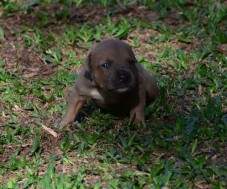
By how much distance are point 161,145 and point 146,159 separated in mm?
280

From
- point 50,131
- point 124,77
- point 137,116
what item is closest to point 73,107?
point 50,131

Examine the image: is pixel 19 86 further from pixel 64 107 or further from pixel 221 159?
pixel 221 159

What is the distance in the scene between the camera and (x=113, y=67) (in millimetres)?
6906

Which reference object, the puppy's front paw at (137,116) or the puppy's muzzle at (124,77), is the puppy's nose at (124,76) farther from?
the puppy's front paw at (137,116)

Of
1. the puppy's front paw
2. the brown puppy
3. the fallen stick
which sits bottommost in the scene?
the fallen stick

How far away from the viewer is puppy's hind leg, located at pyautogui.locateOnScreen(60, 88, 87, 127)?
7.32 meters

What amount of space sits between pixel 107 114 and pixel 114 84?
727mm

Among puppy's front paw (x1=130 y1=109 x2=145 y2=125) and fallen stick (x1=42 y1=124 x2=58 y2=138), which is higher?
puppy's front paw (x1=130 y1=109 x2=145 y2=125)

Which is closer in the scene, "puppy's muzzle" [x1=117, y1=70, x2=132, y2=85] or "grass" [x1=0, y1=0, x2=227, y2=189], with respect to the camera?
"grass" [x1=0, y1=0, x2=227, y2=189]

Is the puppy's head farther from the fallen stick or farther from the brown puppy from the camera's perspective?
the fallen stick

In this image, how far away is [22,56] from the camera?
29.7 ft

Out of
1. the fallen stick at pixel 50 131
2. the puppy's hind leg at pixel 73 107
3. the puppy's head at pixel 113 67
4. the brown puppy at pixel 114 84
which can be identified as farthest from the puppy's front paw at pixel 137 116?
the fallen stick at pixel 50 131

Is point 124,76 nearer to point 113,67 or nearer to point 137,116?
point 113,67

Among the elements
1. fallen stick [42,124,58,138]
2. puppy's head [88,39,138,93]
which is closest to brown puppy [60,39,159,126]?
puppy's head [88,39,138,93]
